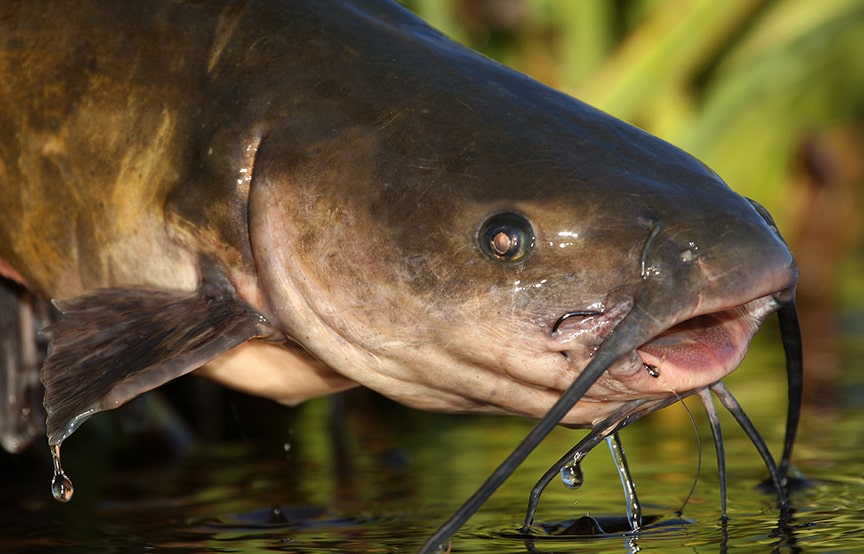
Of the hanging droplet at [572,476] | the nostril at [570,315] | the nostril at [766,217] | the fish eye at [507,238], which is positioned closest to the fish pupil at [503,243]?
the fish eye at [507,238]

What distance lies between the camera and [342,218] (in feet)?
7.75

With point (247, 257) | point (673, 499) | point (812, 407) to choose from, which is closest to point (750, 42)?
point (812, 407)

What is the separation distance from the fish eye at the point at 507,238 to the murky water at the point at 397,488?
604mm

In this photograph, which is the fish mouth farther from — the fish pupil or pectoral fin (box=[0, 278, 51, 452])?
pectoral fin (box=[0, 278, 51, 452])

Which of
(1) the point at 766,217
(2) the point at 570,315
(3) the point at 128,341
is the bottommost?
(3) the point at 128,341

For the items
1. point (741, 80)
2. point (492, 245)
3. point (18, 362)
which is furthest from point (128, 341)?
point (741, 80)

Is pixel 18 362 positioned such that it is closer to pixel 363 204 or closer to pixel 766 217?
pixel 363 204

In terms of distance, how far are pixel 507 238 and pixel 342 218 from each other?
296 millimetres

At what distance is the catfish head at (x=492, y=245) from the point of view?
7.14ft

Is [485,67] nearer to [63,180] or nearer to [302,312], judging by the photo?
[302,312]

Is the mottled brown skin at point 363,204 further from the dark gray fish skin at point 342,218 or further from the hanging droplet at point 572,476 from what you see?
the hanging droplet at point 572,476

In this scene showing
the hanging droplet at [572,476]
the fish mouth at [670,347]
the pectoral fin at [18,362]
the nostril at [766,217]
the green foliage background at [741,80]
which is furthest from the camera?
the green foliage background at [741,80]

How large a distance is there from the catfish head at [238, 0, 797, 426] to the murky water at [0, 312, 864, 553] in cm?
42

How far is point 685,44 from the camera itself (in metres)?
7.32
